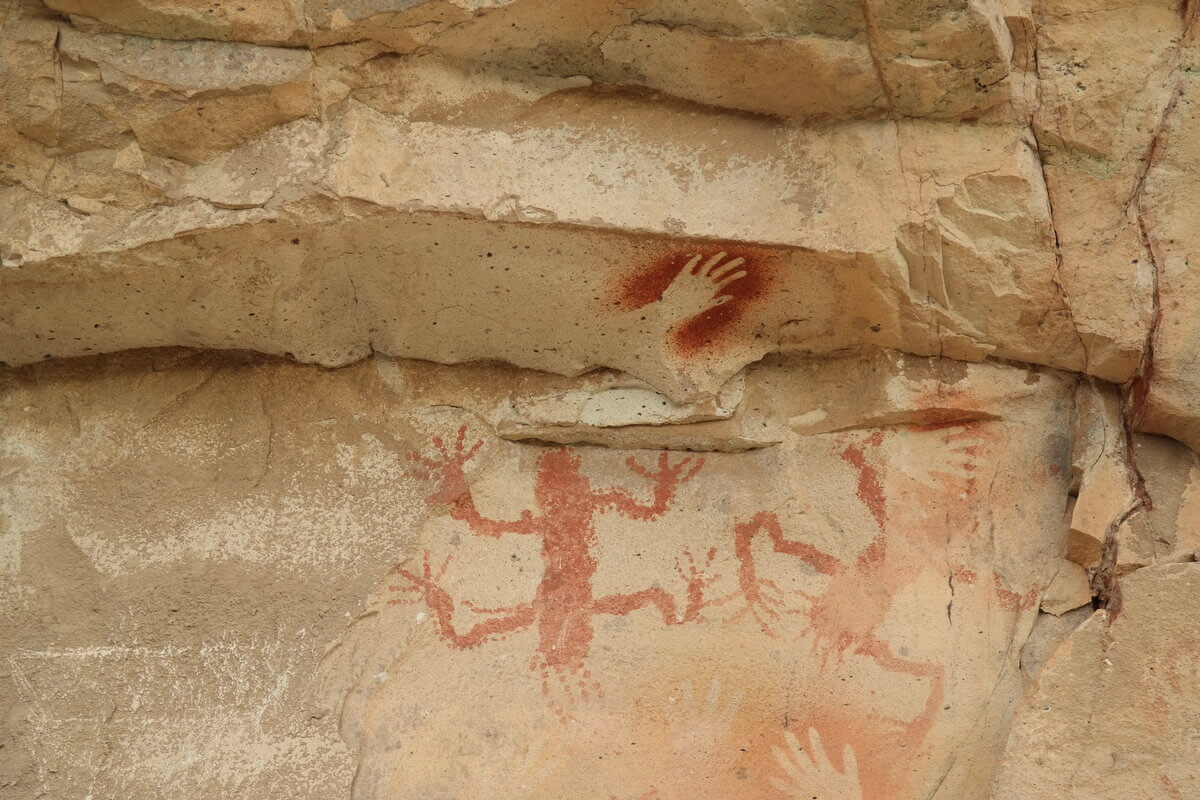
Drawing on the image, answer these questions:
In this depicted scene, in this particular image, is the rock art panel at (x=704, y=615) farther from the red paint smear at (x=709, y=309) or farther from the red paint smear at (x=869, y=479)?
the red paint smear at (x=709, y=309)

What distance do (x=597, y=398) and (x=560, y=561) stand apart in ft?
1.09

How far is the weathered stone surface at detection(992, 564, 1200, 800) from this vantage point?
83.6 inches

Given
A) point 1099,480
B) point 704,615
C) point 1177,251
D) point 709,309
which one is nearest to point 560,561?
point 704,615

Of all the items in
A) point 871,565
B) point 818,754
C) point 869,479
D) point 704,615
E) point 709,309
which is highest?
point 709,309

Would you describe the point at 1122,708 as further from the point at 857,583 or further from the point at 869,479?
the point at 869,479

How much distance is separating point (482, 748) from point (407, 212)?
0.99m

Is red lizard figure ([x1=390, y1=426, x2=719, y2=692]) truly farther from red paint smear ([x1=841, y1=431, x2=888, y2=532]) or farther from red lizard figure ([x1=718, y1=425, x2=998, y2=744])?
red paint smear ([x1=841, y1=431, x2=888, y2=532])

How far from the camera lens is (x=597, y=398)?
2.56 meters

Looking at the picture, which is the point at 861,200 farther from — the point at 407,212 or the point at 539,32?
the point at 407,212

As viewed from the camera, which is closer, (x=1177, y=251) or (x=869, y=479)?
(x=1177, y=251)

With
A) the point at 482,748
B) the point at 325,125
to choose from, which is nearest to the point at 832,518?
the point at 482,748

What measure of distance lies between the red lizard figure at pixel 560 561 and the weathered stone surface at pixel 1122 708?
2.13 feet

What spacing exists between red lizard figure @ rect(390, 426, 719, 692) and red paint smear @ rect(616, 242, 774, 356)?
250 millimetres

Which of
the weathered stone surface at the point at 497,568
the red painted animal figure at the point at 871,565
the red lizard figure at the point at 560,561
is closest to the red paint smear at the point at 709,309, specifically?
the weathered stone surface at the point at 497,568
